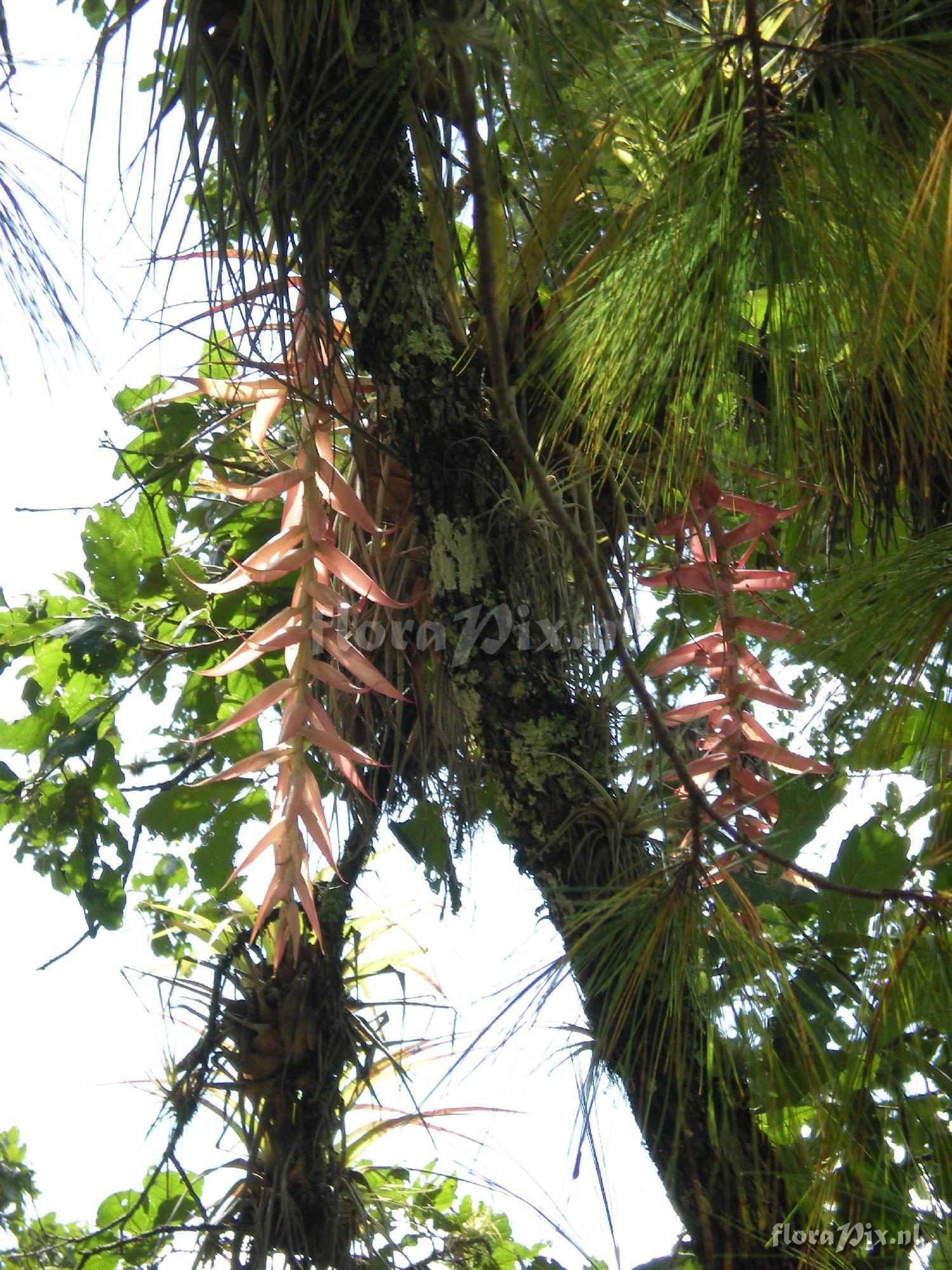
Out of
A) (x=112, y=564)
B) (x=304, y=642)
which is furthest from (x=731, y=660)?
(x=112, y=564)

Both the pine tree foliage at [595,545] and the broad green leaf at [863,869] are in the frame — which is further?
the broad green leaf at [863,869]

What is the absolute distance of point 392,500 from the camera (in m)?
1.44

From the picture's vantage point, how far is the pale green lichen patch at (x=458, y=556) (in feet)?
3.96

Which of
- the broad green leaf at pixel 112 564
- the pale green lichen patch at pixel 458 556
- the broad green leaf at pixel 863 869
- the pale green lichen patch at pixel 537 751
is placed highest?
the broad green leaf at pixel 112 564

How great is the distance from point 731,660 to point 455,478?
36 cm

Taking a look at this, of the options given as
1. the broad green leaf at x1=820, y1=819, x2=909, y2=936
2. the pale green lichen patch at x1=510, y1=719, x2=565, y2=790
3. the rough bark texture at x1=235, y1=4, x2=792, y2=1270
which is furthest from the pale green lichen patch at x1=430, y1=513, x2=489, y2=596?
the broad green leaf at x1=820, y1=819, x2=909, y2=936

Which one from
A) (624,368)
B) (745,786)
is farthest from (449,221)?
(745,786)

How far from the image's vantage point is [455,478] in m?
1.23

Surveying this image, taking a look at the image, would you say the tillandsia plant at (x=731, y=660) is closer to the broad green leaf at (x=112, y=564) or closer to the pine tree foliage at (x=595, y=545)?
the pine tree foliage at (x=595, y=545)

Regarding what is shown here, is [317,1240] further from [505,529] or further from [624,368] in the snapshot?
[624,368]

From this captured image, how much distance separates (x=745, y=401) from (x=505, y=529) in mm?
404

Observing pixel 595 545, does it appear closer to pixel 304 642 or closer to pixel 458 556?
pixel 458 556

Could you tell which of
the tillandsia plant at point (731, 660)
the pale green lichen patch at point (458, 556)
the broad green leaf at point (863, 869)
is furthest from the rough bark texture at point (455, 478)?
the broad green leaf at point (863, 869)

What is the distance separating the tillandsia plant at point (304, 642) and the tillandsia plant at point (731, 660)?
13.1 inches
